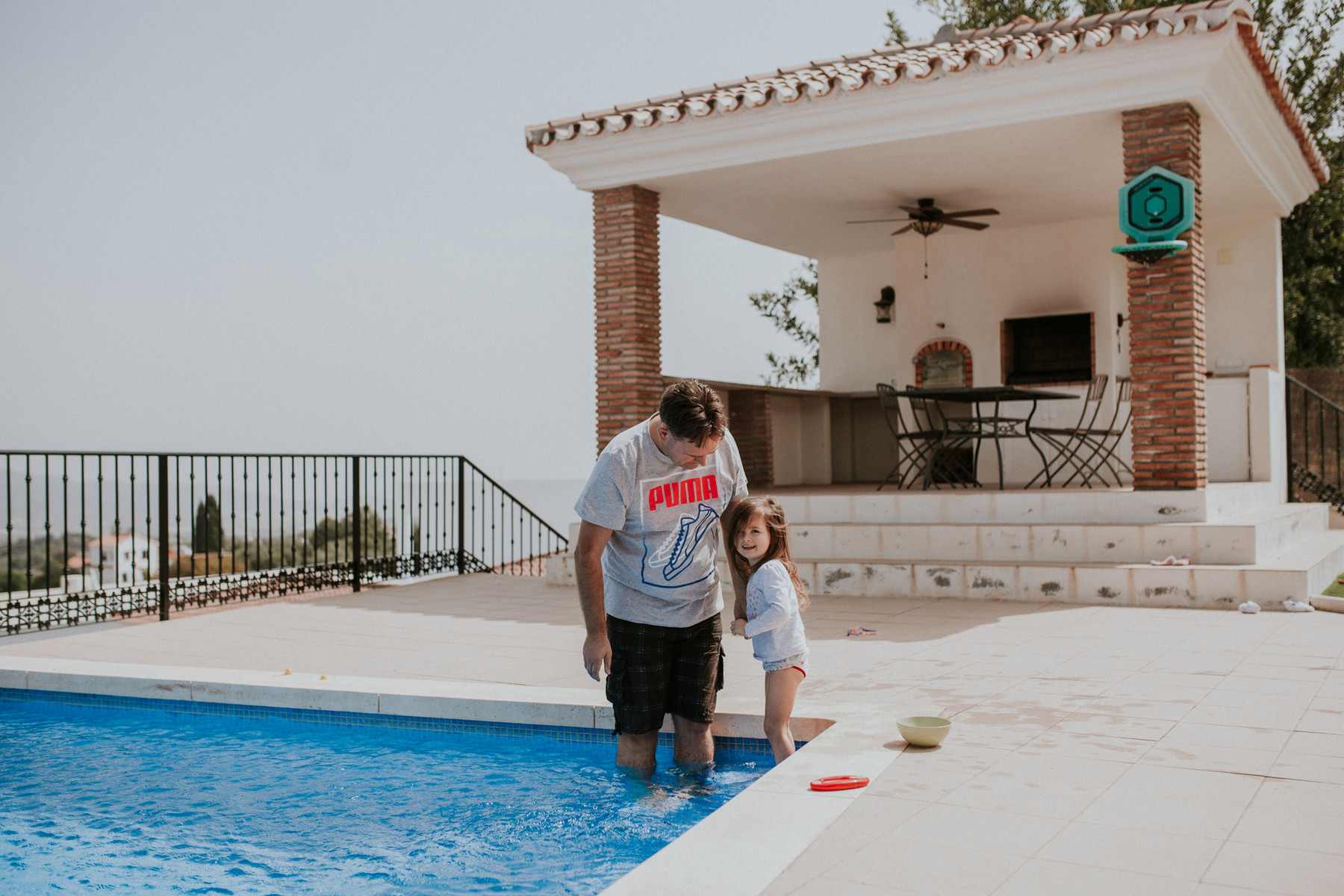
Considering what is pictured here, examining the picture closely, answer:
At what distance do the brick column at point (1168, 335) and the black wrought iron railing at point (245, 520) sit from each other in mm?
6143

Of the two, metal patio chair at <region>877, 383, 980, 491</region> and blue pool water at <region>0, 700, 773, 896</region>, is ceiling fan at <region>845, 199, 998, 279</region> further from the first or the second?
blue pool water at <region>0, 700, 773, 896</region>

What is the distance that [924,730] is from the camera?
10.5 feet

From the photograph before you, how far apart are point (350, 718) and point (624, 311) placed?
17.8 ft

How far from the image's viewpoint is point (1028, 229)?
11.3m

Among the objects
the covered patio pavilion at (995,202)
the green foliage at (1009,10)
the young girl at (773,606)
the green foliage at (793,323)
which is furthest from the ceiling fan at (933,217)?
the green foliage at (793,323)

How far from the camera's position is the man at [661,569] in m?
3.04

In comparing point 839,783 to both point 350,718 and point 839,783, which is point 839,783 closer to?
point 839,783

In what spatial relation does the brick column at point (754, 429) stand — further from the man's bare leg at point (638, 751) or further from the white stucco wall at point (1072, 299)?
the man's bare leg at point (638, 751)

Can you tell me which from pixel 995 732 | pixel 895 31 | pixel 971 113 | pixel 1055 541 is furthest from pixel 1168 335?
pixel 895 31

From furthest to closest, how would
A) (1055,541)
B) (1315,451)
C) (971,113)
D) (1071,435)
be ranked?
1. (1315,451)
2. (1071,435)
3. (971,113)
4. (1055,541)

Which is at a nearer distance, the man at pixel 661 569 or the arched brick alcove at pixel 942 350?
the man at pixel 661 569

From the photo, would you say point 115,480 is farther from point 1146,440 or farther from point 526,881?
point 1146,440

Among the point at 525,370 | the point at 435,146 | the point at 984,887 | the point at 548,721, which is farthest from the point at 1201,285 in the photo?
the point at 435,146


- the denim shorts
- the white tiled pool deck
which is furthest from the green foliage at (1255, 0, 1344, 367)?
the denim shorts
